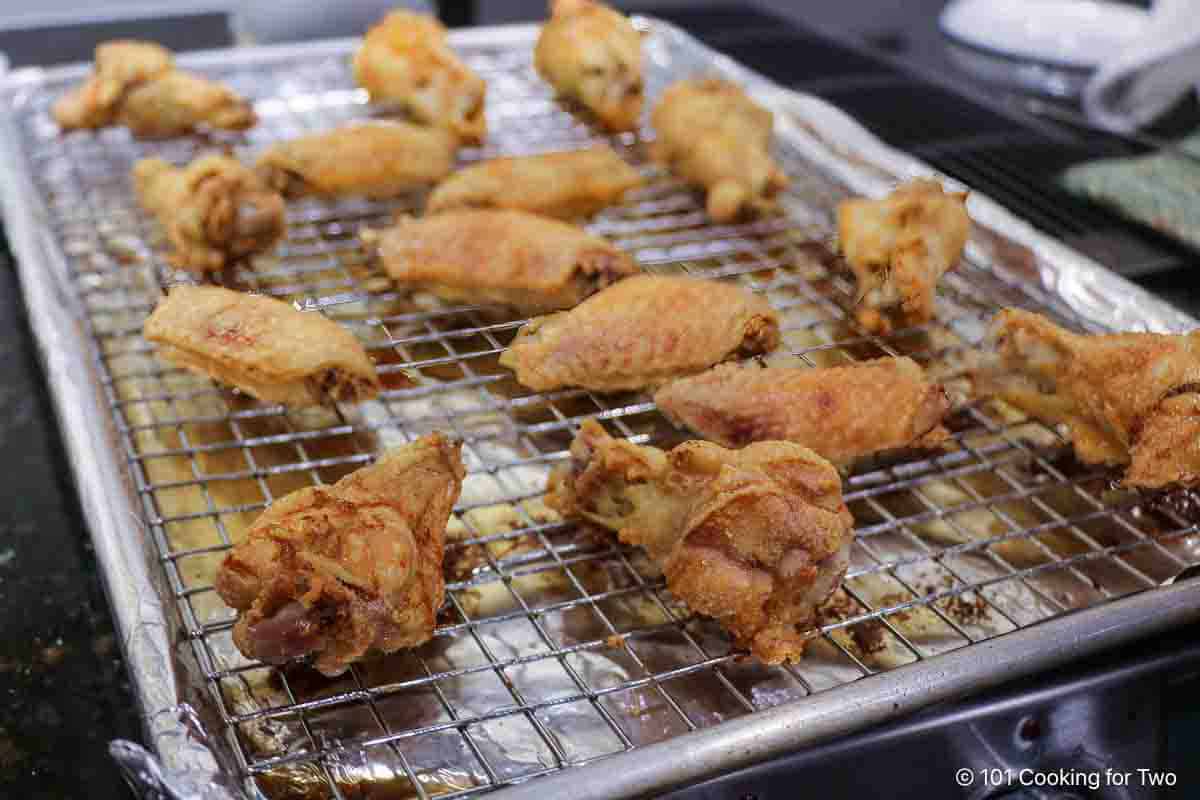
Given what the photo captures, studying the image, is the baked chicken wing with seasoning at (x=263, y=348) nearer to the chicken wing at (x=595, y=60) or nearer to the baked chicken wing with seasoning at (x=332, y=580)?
the baked chicken wing with seasoning at (x=332, y=580)

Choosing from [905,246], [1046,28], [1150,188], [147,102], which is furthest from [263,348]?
[1046,28]

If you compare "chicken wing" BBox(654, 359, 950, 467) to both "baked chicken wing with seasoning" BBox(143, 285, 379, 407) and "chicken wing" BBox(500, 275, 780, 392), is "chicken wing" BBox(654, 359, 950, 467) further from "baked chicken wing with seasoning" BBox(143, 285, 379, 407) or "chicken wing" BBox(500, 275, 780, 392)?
"baked chicken wing with seasoning" BBox(143, 285, 379, 407)

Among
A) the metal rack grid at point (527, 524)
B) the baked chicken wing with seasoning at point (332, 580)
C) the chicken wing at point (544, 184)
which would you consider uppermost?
the chicken wing at point (544, 184)

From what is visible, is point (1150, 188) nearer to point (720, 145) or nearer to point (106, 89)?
point (720, 145)

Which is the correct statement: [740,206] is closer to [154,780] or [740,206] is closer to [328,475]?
[328,475]

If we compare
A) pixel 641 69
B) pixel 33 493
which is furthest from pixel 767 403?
pixel 641 69

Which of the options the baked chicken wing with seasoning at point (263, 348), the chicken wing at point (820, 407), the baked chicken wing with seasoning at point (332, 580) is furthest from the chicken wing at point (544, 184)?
the baked chicken wing with seasoning at point (332, 580)

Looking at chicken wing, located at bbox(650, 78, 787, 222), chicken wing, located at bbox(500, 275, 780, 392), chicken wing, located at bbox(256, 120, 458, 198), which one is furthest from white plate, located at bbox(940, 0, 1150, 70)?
chicken wing, located at bbox(500, 275, 780, 392)
